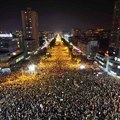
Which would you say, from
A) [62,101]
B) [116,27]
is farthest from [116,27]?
[62,101]

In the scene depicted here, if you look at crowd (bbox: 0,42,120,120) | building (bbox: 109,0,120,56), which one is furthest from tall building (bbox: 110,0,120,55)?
crowd (bbox: 0,42,120,120)

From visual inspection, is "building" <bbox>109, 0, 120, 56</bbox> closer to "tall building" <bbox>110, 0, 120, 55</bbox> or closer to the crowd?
"tall building" <bbox>110, 0, 120, 55</bbox>

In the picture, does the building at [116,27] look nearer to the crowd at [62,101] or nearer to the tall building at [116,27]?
the tall building at [116,27]

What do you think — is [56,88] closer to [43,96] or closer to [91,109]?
[43,96]

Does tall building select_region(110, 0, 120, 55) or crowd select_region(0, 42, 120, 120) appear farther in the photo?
tall building select_region(110, 0, 120, 55)

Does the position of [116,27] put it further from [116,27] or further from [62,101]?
[62,101]

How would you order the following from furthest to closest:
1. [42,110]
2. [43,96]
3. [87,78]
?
[87,78]
[43,96]
[42,110]

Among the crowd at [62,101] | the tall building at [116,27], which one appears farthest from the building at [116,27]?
the crowd at [62,101]

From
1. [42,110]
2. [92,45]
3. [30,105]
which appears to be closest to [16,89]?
[30,105]
